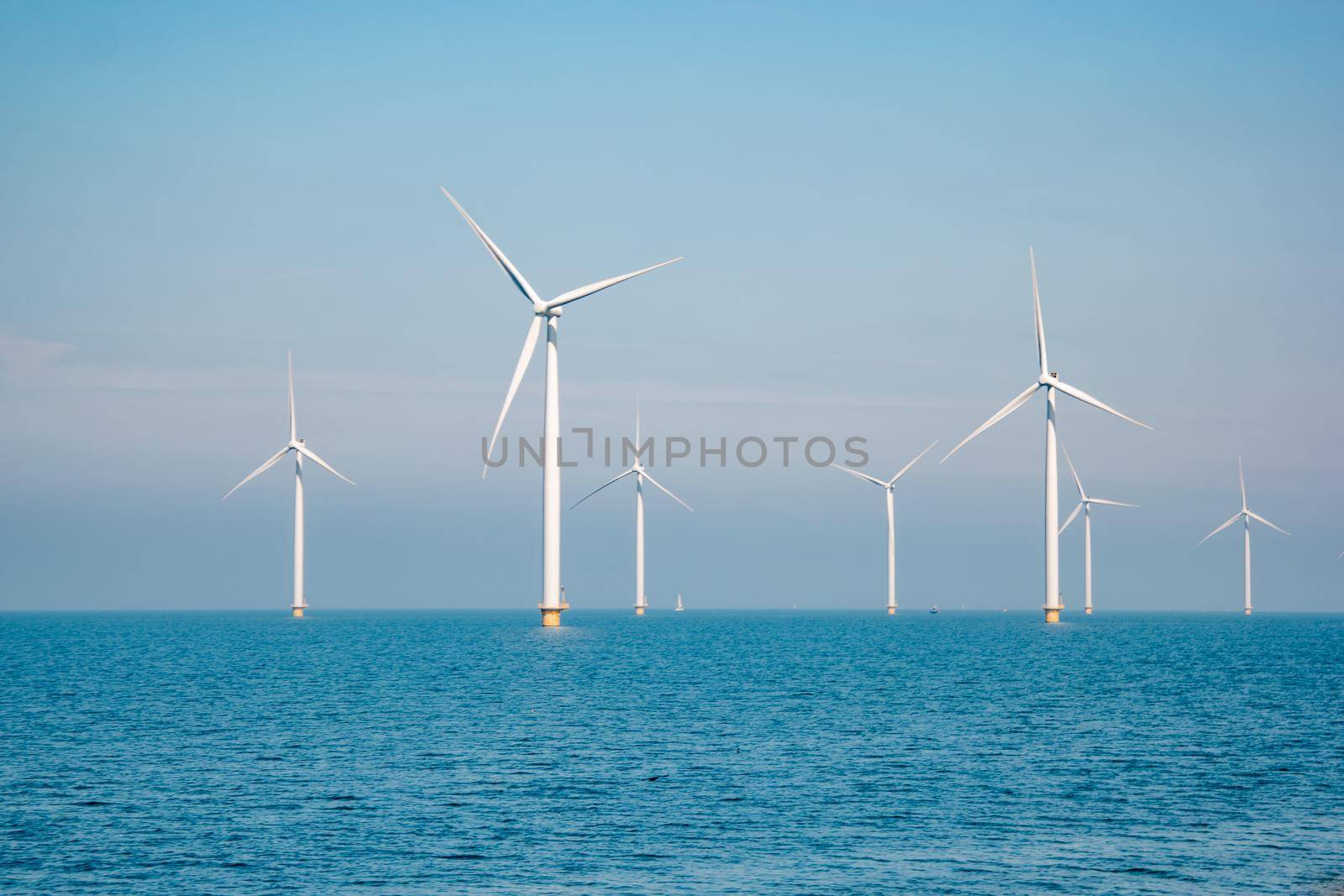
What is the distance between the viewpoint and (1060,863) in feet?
119

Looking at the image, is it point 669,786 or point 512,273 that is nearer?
point 669,786

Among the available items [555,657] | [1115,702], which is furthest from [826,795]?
[555,657]

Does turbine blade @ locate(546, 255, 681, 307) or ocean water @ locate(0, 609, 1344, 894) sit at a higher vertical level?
turbine blade @ locate(546, 255, 681, 307)

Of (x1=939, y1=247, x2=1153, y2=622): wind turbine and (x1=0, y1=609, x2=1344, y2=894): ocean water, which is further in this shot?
(x1=939, y1=247, x2=1153, y2=622): wind turbine

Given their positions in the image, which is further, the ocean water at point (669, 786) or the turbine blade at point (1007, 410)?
the turbine blade at point (1007, 410)

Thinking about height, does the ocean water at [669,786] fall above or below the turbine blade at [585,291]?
below

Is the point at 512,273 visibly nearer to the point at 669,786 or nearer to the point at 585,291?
the point at 585,291

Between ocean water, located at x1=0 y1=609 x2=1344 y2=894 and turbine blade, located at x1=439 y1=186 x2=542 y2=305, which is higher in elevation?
turbine blade, located at x1=439 y1=186 x2=542 y2=305

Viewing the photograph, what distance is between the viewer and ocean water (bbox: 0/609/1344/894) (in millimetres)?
35438

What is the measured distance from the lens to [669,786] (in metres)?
48.0

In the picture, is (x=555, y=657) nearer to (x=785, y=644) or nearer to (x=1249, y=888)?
(x=785, y=644)

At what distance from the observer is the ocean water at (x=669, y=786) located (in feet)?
Answer: 116

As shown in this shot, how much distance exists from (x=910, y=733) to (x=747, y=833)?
24407 mm

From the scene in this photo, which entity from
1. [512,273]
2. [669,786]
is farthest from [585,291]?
[669,786]
